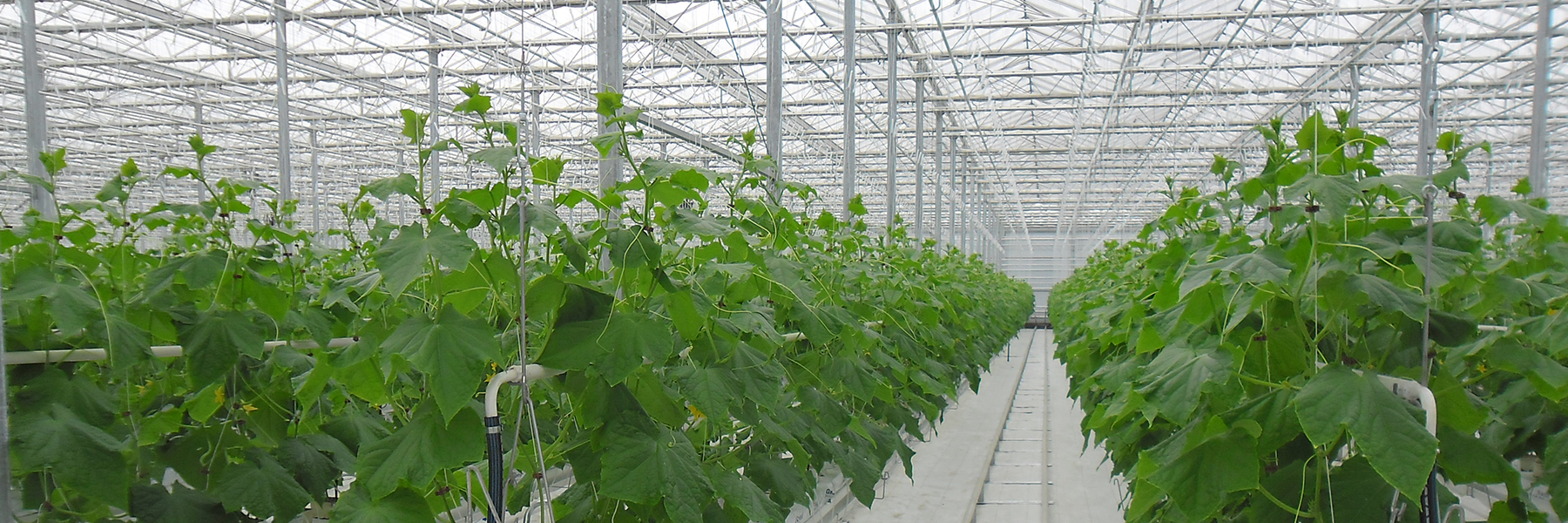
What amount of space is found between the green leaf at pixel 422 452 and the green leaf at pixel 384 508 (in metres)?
0.02

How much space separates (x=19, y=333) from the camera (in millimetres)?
1604

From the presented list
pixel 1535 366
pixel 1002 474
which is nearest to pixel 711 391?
pixel 1535 366

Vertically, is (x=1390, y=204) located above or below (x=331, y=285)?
above

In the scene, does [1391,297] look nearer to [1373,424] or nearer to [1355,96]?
[1373,424]

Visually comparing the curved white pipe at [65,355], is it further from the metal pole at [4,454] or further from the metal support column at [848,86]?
the metal support column at [848,86]

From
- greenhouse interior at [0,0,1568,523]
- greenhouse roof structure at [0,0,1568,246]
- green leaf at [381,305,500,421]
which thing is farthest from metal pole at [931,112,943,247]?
green leaf at [381,305,500,421]

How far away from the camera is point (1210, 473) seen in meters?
1.59

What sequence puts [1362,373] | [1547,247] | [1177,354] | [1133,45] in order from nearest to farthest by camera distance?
[1362,373] < [1177,354] < [1547,247] < [1133,45]

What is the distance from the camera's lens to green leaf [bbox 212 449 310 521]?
1.76m

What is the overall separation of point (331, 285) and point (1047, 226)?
45.9 metres

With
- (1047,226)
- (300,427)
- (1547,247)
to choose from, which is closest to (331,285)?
(300,427)

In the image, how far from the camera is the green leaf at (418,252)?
1383 millimetres

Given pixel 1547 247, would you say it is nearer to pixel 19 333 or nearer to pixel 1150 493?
pixel 1150 493

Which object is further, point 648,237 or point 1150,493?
point 1150,493
